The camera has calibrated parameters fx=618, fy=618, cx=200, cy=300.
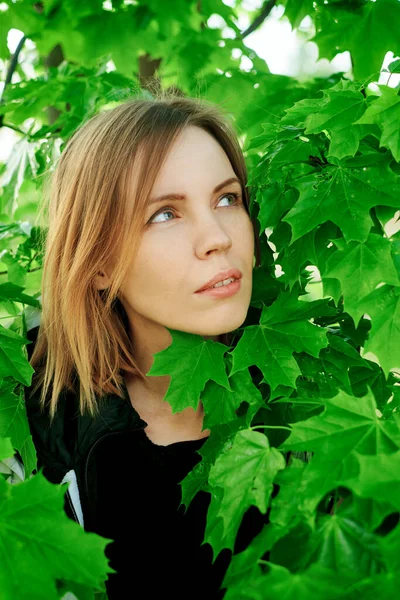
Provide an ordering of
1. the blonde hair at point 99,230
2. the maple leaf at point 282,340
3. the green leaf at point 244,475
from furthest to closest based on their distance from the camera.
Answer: the blonde hair at point 99,230, the maple leaf at point 282,340, the green leaf at point 244,475

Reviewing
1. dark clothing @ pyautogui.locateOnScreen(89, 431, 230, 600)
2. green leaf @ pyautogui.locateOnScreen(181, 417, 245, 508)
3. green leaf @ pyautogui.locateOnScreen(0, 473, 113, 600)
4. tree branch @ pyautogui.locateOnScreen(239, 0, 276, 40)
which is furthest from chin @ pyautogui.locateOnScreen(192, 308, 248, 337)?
tree branch @ pyautogui.locateOnScreen(239, 0, 276, 40)

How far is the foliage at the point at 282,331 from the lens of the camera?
986 millimetres

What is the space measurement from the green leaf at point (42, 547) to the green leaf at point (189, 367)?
539mm

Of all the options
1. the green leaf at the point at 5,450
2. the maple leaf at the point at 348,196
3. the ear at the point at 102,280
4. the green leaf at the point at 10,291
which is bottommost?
the green leaf at the point at 5,450

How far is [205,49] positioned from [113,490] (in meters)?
1.87

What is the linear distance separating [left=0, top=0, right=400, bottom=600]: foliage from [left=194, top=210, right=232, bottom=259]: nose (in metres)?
0.13

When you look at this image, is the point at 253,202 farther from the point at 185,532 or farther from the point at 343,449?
the point at 185,532

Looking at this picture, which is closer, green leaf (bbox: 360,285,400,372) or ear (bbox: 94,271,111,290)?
green leaf (bbox: 360,285,400,372)

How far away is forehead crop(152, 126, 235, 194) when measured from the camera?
1.57 meters

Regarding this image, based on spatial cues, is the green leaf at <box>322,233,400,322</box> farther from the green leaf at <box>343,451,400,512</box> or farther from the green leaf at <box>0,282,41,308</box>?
the green leaf at <box>0,282,41,308</box>

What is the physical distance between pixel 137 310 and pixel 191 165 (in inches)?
16.7

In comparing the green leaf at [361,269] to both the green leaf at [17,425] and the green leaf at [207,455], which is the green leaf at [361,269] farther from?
the green leaf at [17,425]

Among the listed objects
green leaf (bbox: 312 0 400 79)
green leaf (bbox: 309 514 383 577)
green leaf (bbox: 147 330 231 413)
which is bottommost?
green leaf (bbox: 309 514 383 577)

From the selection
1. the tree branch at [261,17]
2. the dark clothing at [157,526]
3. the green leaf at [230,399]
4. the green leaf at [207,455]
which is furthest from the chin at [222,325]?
the tree branch at [261,17]
